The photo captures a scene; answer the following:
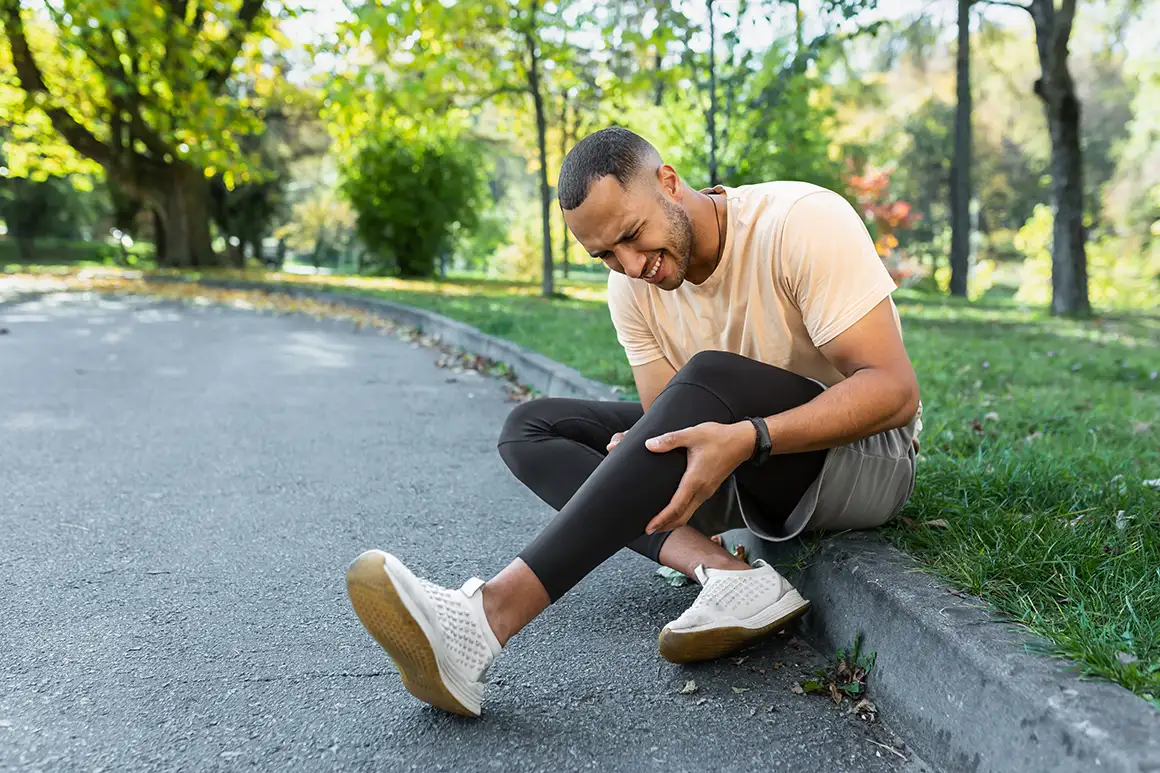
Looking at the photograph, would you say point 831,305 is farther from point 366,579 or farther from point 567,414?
point 366,579

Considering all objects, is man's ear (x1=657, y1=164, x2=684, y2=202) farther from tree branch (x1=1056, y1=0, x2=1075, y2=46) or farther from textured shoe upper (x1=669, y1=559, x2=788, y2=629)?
tree branch (x1=1056, y1=0, x2=1075, y2=46)

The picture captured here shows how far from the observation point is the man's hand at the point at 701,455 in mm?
2113

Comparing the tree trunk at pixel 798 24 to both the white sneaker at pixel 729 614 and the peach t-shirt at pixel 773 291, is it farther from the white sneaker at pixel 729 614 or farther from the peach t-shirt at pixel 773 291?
the white sneaker at pixel 729 614

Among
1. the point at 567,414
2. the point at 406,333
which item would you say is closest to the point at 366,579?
the point at 567,414

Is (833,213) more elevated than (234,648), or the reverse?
(833,213)

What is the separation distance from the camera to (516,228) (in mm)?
33156

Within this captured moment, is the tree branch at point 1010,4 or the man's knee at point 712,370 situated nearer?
the man's knee at point 712,370

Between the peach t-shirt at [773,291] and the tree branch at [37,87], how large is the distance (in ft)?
59.6

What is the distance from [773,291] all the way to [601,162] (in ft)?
1.75

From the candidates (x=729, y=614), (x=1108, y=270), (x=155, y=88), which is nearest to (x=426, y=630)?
(x=729, y=614)

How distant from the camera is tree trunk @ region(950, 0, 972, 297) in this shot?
1770cm

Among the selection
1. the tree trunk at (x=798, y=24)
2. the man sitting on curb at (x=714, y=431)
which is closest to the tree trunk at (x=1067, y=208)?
the tree trunk at (x=798, y=24)

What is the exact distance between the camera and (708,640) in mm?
2229

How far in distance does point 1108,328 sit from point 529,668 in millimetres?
11002
